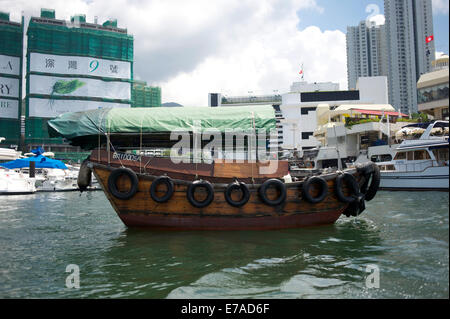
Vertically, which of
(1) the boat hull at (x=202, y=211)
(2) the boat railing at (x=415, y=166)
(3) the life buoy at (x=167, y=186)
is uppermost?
(2) the boat railing at (x=415, y=166)

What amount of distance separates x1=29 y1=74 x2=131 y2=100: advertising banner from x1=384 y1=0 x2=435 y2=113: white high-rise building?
47351 mm

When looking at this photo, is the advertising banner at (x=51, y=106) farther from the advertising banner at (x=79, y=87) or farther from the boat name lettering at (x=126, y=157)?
the boat name lettering at (x=126, y=157)

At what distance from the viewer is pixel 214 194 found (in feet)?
23.2

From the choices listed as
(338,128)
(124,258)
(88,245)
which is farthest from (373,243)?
(338,128)

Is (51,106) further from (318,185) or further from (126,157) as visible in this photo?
(318,185)

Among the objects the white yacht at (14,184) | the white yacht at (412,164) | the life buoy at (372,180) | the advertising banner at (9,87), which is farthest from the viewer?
the advertising banner at (9,87)

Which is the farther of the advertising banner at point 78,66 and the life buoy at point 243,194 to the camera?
the advertising banner at point 78,66

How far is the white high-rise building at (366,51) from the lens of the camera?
7212 centimetres

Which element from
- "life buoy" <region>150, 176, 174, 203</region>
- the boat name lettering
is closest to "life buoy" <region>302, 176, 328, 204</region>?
"life buoy" <region>150, 176, 174, 203</region>

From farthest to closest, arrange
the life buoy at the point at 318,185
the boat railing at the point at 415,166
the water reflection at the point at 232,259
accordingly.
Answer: the boat railing at the point at 415,166 < the life buoy at the point at 318,185 < the water reflection at the point at 232,259

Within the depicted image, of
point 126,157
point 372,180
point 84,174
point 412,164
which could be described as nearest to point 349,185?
point 372,180

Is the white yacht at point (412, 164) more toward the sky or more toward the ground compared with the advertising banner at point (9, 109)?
more toward the ground

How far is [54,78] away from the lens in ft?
186

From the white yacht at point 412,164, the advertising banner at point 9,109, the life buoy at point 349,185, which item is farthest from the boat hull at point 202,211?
the advertising banner at point 9,109
